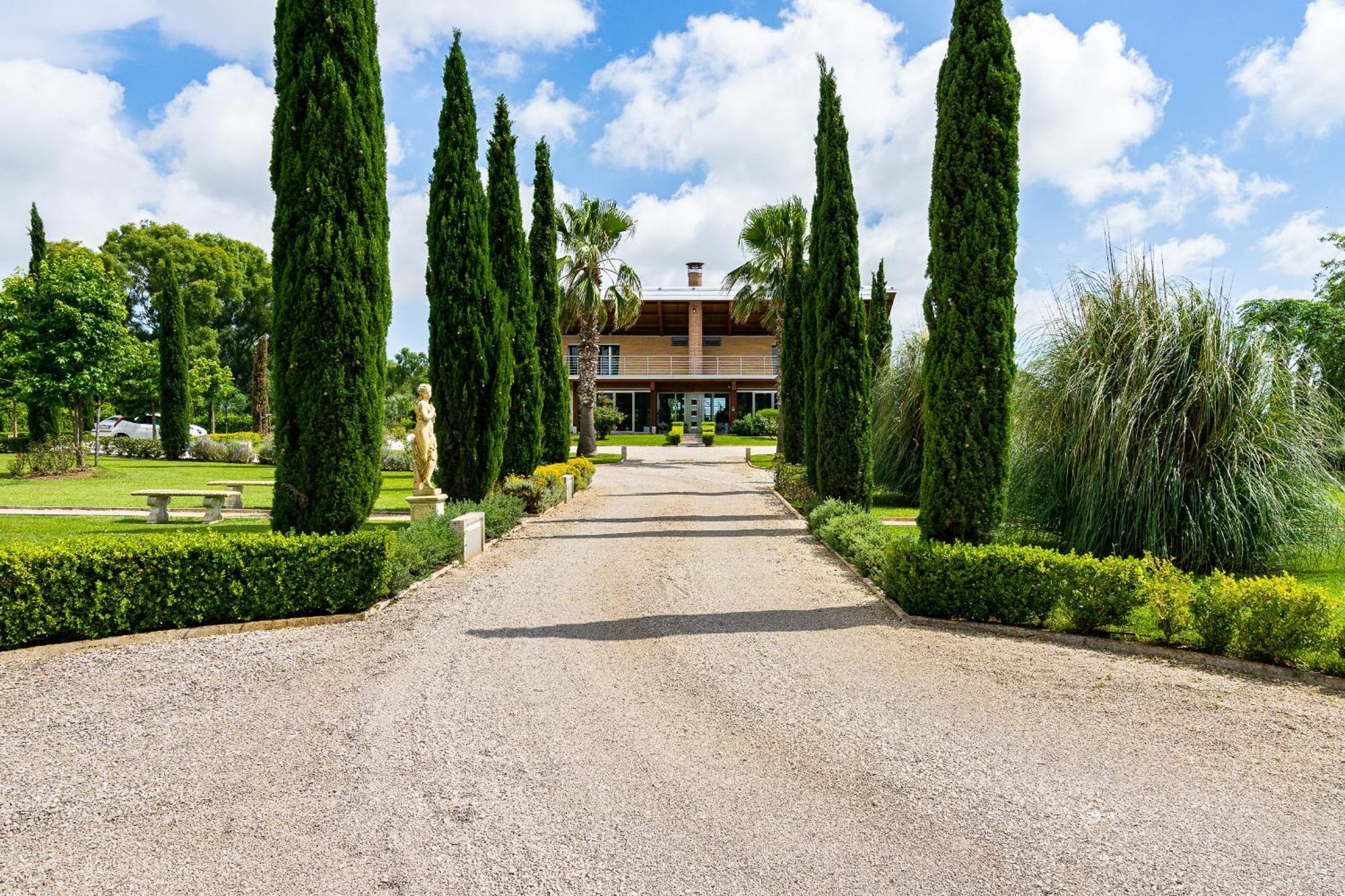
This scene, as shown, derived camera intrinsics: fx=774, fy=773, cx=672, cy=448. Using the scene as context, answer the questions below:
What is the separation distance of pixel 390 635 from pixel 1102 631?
5497 millimetres

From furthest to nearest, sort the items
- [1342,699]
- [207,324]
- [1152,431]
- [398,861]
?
[207,324] < [1152,431] < [1342,699] < [398,861]

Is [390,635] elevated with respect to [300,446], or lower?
lower

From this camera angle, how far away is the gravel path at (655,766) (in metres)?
2.83

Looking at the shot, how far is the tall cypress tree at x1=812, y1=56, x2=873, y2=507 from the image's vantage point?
12453mm

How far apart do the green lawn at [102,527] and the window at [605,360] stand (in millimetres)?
28419

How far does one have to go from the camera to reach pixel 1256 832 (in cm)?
311

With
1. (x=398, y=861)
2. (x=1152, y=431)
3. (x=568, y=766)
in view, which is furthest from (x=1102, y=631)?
(x=398, y=861)

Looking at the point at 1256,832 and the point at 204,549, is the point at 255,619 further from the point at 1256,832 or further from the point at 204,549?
the point at 1256,832

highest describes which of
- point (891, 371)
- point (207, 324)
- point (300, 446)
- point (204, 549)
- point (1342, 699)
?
point (207, 324)

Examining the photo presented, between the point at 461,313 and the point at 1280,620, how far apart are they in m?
10.4

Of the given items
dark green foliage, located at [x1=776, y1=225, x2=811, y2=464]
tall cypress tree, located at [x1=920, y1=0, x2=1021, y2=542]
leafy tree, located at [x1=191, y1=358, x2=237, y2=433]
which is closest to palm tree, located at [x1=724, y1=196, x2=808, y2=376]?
dark green foliage, located at [x1=776, y1=225, x2=811, y2=464]

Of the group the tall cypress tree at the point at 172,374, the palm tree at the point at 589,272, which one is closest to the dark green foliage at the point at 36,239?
the tall cypress tree at the point at 172,374

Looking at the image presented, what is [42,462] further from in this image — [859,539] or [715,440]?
[715,440]

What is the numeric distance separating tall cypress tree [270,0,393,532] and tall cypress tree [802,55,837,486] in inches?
310
